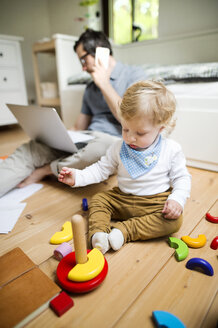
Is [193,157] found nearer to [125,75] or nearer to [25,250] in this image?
[125,75]

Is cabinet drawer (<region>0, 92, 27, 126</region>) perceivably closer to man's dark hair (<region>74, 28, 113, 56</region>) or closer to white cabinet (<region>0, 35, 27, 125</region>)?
white cabinet (<region>0, 35, 27, 125</region>)

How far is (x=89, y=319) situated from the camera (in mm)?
454

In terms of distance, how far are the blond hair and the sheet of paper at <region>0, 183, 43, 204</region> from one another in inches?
23.0

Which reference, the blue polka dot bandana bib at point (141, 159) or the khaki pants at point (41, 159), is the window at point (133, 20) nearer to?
the khaki pants at point (41, 159)

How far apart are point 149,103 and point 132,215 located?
349 millimetres

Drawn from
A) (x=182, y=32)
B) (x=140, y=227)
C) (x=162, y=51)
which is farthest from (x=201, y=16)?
(x=140, y=227)

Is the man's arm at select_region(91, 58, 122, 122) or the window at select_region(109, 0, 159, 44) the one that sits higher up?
the window at select_region(109, 0, 159, 44)

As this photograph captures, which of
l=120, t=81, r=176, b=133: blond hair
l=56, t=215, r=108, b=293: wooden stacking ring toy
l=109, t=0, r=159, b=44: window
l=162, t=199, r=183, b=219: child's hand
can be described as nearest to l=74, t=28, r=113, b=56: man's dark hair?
l=120, t=81, r=176, b=133: blond hair

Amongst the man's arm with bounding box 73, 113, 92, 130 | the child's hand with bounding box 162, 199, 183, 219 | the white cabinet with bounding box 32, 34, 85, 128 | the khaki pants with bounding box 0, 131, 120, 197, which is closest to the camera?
the child's hand with bounding box 162, 199, 183, 219

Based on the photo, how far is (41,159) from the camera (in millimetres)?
1080

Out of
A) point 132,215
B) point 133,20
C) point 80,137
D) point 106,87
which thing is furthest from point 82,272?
point 133,20

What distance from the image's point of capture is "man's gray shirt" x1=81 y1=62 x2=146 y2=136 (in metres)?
1.11

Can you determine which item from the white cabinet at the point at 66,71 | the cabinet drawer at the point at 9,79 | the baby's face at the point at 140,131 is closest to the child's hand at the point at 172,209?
the baby's face at the point at 140,131

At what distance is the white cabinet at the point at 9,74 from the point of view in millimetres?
2014
